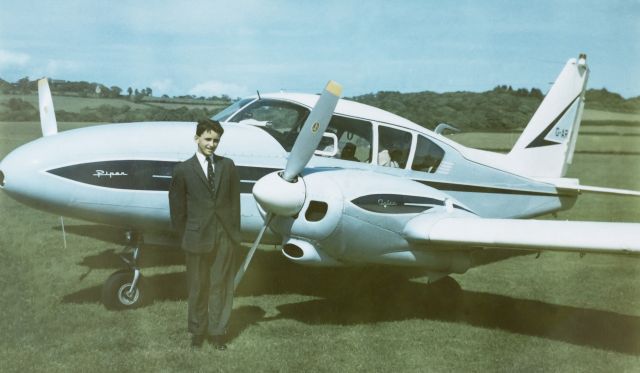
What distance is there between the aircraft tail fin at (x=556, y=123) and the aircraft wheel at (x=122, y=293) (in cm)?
645

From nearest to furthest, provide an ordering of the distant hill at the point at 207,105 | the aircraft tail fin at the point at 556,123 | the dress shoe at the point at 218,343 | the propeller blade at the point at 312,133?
the dress shoe at the point at 218,343, the propeller blade at the point at 312,133, the aircraft tail fin at the point at 556,123, the distant hill at the point at 207,105

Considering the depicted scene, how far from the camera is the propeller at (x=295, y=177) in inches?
215

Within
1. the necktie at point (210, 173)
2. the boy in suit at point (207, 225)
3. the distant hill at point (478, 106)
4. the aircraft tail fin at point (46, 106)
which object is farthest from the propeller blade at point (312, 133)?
the distant hill at point (478, 106)

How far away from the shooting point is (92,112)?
47.2 feet

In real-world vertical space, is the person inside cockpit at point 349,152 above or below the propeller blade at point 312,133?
below

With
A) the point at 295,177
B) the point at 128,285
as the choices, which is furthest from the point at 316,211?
the point at 128,285

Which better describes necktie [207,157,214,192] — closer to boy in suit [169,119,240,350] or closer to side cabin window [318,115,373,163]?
boy in suit [169,119,240,350]

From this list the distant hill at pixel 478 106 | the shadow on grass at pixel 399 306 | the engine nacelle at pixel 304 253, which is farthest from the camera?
the distant hill at pixel 478 106

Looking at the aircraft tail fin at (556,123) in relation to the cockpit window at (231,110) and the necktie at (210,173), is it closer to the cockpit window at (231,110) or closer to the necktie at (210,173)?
the cockpit window at (231,110)

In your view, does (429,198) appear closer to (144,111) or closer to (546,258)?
(546,258)

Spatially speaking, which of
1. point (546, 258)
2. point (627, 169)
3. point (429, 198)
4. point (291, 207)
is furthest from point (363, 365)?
point (627, 169)

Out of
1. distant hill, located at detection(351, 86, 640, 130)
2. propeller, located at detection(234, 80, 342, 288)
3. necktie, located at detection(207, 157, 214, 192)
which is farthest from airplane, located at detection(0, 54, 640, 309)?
distant hill, located at detection(351, 86, 640, 130)

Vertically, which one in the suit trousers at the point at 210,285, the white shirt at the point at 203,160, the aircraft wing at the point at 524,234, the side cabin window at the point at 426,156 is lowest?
the suit trousers at the point at 210,285

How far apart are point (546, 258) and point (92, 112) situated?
11.0 m
